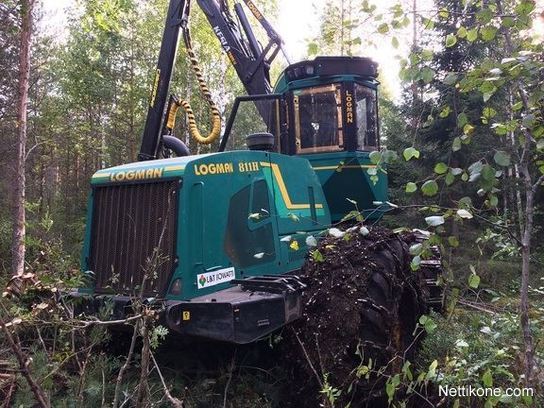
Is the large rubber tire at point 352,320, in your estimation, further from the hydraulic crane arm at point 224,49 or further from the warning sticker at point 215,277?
the hydraulic crane arm at point 224,49

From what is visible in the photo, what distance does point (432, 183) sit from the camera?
193cm

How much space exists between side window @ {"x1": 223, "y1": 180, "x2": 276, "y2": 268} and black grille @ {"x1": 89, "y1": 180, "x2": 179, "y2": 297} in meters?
0.54

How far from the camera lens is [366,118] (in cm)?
664

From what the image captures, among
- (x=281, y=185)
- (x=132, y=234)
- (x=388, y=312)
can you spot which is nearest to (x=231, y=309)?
(x=132, y=234)

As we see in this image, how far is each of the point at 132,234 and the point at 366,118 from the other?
3.61 m

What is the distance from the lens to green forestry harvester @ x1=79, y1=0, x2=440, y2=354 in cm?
374

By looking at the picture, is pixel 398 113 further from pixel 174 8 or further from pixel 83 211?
pixel 83 211

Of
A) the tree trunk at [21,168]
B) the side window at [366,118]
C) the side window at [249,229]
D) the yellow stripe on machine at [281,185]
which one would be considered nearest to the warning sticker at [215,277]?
the side window at [249,229]

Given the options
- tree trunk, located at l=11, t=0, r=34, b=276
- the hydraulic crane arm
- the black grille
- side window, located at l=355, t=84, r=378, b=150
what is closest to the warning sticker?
the black grille

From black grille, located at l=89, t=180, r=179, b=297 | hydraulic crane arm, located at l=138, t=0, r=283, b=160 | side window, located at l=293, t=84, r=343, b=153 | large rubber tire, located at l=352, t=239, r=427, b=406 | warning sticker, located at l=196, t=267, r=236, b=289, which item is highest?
hydraulic crane arm, located at l=138, t=0, r=283, b=160

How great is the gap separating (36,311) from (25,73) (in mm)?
9064

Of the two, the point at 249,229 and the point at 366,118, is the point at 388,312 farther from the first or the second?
the point at 366,118

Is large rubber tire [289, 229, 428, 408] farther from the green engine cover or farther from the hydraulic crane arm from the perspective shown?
the hydraulic crane arm

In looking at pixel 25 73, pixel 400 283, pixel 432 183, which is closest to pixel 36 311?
pixel 432 183
